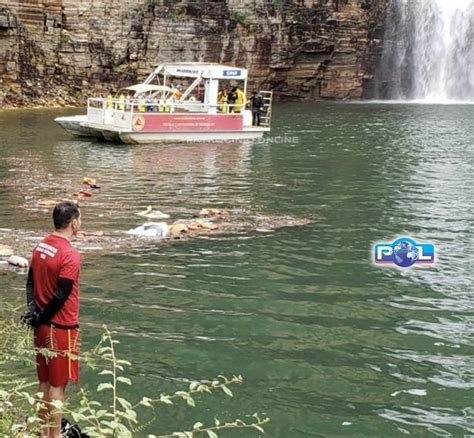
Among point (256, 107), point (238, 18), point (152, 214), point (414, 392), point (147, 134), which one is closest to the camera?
point (414, 392)

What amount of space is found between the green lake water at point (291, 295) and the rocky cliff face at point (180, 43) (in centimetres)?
2635

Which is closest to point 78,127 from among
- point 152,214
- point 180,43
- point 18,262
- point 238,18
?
point 152,214

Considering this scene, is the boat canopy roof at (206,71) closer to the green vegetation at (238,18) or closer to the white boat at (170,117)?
the white boat at (170,117)

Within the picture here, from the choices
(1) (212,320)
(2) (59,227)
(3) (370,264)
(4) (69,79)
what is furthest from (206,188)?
(4) (69,79)

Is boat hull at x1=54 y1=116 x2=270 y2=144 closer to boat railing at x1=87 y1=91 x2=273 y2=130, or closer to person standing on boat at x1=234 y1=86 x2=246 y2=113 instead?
boat railing at x1=87 y1=91 x2=273 y2=130

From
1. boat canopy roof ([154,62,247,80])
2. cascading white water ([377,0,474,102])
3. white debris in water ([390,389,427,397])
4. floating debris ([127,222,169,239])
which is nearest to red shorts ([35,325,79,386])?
white debris in water ([390,389,427,397])

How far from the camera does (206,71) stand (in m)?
32.6

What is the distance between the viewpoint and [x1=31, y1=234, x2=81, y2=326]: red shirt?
19.6ft

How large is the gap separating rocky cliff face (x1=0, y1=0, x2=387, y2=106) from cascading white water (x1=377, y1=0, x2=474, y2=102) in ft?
8.93

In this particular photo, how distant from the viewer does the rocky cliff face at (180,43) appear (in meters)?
48.6

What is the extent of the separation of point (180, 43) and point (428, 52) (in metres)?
25.3

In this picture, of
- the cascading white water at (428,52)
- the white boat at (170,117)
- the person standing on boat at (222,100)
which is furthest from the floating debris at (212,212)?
the cascading white water at (428,52)

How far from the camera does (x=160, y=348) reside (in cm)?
891

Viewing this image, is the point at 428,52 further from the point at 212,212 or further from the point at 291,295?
the point at 291,295
